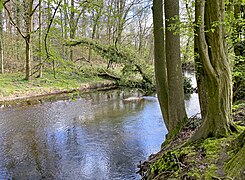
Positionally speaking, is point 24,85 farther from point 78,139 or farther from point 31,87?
point 78,139

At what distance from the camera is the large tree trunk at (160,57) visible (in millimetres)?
6137

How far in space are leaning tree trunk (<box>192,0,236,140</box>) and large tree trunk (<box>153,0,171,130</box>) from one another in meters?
1.76

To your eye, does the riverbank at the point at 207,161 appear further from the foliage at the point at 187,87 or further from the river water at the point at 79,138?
the foliage at the point at 187,87

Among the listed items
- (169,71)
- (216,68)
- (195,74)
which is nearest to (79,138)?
(169,71)

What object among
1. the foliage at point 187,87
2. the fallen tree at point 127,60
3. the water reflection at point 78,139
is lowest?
the water reflection at point 78,139

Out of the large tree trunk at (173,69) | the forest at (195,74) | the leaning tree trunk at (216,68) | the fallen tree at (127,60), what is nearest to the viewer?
the forest at (195,74)

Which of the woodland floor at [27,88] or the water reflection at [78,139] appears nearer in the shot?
the water reflection at [78,139]

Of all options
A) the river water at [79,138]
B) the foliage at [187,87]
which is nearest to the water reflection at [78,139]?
the river water at [79,138]

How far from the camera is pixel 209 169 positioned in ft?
11.2

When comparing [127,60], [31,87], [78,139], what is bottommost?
[78,139]

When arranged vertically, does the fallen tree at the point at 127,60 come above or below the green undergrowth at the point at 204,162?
above

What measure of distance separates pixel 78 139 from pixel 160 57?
12.4 feet

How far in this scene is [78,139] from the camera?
27.5ft

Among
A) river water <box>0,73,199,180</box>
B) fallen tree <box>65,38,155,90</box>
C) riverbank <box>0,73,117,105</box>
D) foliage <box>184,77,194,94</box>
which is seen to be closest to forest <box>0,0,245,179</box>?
river water <box>0,73,199,180</box>
